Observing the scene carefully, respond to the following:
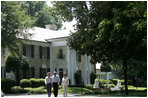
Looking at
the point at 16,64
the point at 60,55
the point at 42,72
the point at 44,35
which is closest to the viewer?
the point at 16,64

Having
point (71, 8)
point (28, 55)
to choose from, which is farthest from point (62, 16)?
point (28, 55)

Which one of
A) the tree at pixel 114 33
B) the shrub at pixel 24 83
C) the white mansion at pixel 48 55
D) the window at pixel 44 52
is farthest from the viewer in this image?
the window at pixel 44 52

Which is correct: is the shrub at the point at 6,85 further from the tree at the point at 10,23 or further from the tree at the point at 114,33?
the tree at the point at 10,23

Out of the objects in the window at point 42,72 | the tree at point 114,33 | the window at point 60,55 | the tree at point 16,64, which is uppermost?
the tree at point 114,33

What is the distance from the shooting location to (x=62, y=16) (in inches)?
1233

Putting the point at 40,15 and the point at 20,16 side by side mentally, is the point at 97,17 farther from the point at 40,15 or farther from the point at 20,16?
the point at 40,15

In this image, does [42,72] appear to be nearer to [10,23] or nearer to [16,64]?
[16,64]

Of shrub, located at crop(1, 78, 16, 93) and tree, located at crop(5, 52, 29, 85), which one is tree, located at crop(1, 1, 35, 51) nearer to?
shrub, located at crop(1, 78, 16, 93)

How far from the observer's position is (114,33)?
1992cm

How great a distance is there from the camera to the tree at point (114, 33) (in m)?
19.5

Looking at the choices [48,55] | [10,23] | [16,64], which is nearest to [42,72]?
[48,55]

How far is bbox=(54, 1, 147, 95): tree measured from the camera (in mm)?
19481

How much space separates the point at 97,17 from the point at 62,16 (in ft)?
25.8

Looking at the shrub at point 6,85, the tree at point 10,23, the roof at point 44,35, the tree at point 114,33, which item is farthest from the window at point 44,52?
the tree at point 10,23
